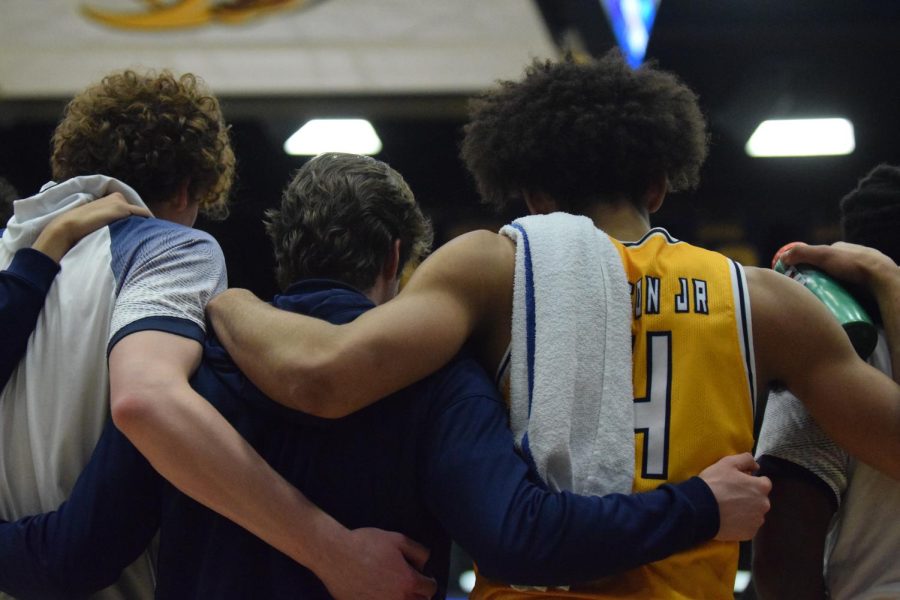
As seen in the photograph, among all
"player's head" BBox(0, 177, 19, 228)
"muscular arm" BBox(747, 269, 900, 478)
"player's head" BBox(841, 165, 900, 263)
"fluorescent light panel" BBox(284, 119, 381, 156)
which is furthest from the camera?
"fluorescent light panel" BBox(284, 119, 381, 156)

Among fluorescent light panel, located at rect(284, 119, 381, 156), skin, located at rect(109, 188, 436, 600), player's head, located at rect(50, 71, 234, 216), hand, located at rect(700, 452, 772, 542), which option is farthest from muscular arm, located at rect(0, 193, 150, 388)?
fluorescent light panel, located at rect(284, 119, 381, 156)

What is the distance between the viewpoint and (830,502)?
1744mm

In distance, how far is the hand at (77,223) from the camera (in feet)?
5.59

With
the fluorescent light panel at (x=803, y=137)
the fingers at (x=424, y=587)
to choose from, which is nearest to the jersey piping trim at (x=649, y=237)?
the fingers at (x=424, y=587)

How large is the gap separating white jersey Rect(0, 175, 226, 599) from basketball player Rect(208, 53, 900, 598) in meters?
0.08

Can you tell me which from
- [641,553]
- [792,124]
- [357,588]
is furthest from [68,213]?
[792,124]

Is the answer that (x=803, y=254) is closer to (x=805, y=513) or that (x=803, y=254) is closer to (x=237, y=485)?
(x=805, y=513)

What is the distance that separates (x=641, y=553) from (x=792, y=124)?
5.60 m

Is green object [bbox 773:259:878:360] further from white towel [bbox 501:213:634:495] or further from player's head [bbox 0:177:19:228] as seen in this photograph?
player's head [bbox 0:177:19:228]

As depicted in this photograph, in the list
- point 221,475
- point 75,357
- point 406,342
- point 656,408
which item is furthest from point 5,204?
point 656,408

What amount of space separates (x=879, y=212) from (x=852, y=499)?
0.53 m

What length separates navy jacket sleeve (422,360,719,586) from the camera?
4.52ft

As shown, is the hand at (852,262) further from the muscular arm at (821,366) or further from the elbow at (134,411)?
the elbow at (134,411)

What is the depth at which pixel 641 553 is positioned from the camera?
1.39 meters
